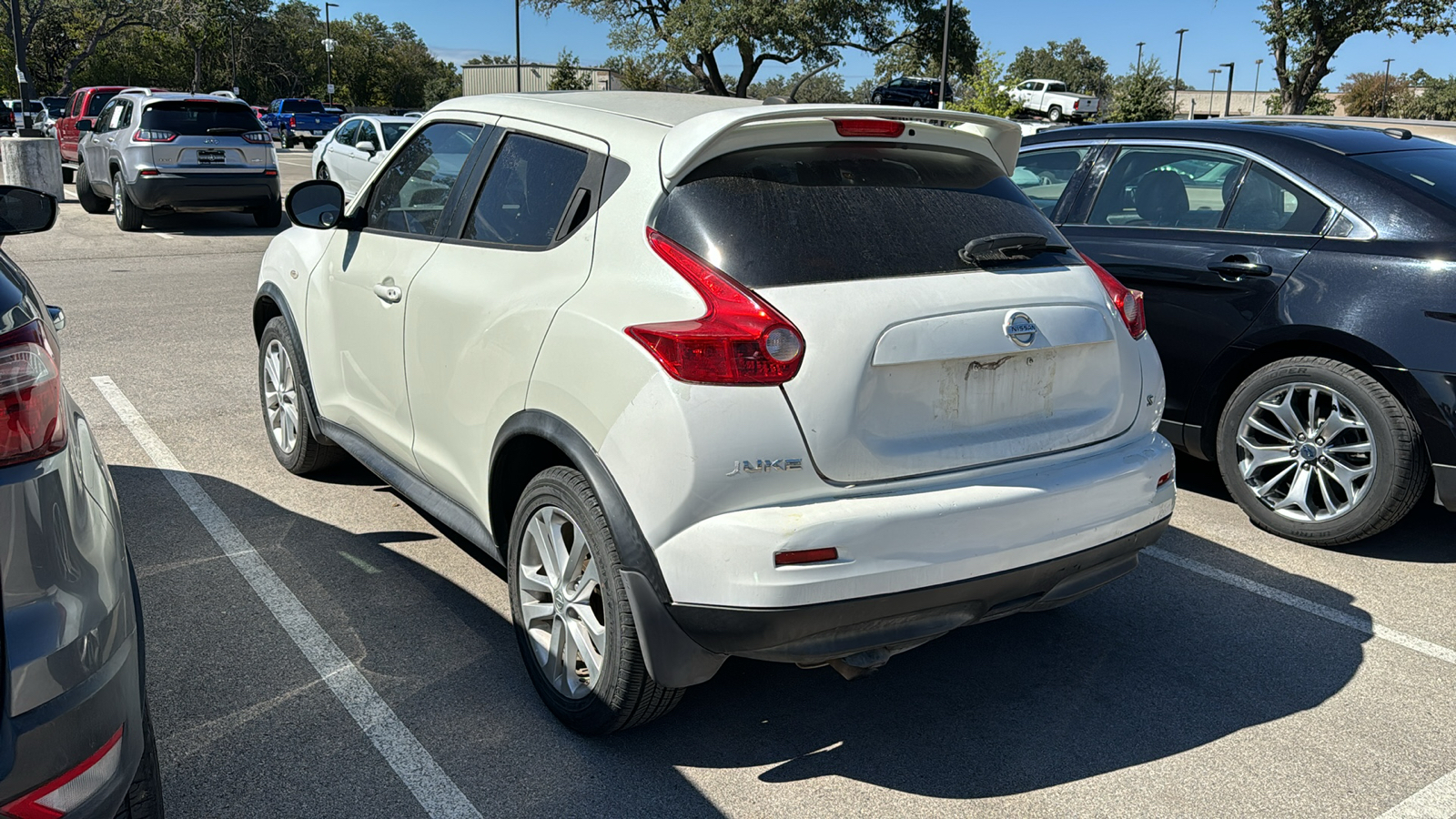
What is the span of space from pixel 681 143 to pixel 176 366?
5.70 metres

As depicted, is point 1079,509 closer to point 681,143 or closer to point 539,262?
point 681,143

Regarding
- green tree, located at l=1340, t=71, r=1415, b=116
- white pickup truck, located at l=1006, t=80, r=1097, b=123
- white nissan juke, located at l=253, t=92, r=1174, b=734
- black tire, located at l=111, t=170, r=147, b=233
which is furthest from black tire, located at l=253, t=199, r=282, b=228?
green tree, located at l=1340, t=71, r=1415, b=116

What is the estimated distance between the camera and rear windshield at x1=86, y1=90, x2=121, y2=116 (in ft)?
71.6

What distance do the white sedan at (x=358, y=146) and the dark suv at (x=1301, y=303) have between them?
1321 centimetres

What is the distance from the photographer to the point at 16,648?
1.83 m

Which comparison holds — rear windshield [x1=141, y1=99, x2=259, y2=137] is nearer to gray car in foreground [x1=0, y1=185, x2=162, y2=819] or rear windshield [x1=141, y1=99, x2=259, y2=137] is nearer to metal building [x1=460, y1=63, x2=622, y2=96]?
gray car in foreground [x1=0, y1=185, x2=162, y2=819]

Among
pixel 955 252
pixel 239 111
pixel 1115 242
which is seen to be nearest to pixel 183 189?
pixel 239 111

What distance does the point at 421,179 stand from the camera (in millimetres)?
4164

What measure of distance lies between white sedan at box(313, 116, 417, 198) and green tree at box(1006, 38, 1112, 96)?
94815 millimetres

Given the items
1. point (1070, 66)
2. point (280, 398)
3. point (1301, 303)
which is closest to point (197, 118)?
point (280, 398)

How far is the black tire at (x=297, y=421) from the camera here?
4.88 m

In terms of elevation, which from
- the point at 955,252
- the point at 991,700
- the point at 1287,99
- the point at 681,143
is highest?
the point at 1287,99

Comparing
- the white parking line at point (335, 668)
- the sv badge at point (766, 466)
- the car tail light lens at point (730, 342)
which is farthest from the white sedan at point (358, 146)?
the sv badge at point (766, 466)

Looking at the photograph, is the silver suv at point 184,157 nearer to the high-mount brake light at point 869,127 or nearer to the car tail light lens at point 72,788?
the high-mount brake light at point 869,127
